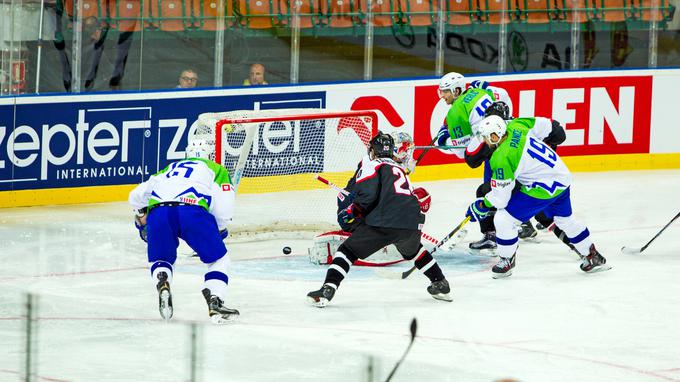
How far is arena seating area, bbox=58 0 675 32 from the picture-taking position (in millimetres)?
10734

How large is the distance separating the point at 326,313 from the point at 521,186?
4.87 feet

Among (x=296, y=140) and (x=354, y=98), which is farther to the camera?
(x=354, y=98)

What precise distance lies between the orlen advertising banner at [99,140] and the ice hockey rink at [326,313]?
295 mm

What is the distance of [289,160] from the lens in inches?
398

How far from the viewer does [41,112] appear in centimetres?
1028

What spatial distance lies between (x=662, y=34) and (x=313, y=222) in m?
4.77

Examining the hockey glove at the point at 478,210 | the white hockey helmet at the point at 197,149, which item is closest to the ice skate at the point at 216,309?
the white hockey helmet at the point at 197,149

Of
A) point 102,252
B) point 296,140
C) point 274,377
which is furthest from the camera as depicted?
point 296,140

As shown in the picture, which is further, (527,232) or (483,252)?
(527,232)

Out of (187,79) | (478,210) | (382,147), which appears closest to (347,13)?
(187,79)

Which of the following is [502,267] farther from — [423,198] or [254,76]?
[254,76]

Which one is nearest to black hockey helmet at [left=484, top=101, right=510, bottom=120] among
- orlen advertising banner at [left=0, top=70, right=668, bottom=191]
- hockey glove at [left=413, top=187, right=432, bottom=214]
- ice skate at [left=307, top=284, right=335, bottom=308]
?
hockey glove at [left=413, top=187, right=432, bottom=214]

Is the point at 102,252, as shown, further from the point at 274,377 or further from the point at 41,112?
the point at 274,377

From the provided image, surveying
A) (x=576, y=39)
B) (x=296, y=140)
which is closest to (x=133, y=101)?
(x=296, y=140)
